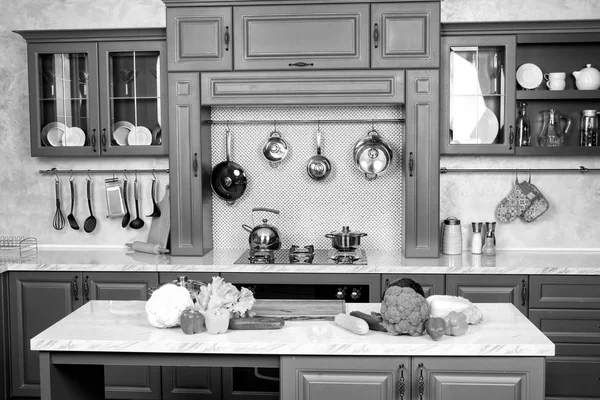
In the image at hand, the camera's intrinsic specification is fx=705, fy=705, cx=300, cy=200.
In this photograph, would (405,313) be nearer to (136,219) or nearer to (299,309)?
(299,309)

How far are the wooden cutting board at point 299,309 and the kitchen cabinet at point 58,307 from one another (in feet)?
4.92

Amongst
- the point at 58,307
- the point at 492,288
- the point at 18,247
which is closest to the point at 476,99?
the point at 492,288

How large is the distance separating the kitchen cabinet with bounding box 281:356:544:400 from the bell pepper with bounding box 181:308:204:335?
360 millimetres

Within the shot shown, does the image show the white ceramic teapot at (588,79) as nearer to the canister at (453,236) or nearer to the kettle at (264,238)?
the canister at (453,236)

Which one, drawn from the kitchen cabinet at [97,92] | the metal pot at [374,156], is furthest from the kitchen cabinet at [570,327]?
the kitchen cabinet at [97,92]

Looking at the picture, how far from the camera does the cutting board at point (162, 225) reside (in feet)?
15.9

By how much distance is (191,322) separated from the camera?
269 cm

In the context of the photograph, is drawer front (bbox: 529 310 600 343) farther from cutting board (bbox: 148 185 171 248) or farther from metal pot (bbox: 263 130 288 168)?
cutting board (bbox: 148 185 171 248)

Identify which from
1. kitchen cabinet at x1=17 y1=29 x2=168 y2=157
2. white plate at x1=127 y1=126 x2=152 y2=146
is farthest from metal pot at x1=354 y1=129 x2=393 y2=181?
white plate at x1=127 y1=126 x2=152 y2=146

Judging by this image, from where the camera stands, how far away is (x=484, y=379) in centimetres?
257

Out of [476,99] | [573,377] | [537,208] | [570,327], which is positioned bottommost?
[573,377]

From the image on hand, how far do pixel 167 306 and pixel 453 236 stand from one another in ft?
8.03

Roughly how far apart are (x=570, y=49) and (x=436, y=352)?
304 cm

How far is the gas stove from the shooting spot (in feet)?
14.3
